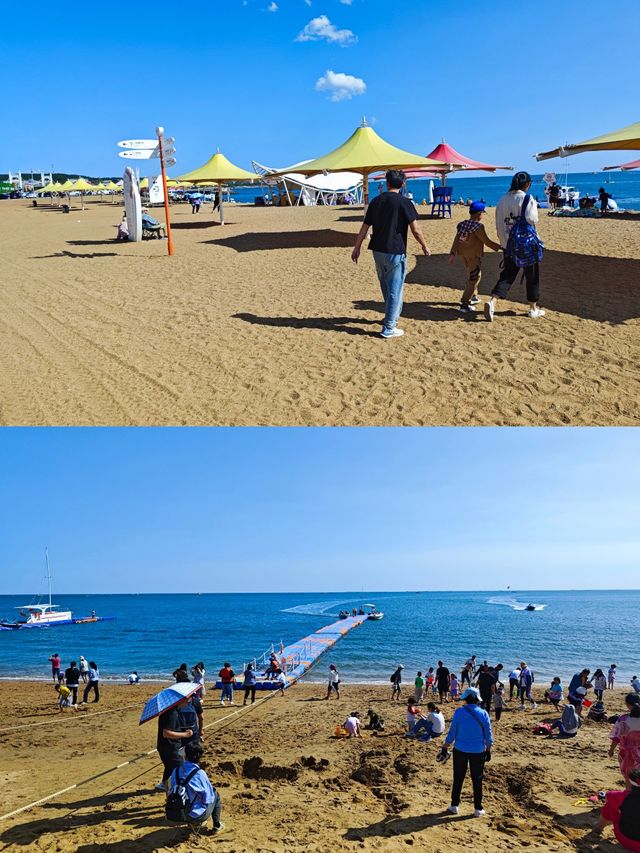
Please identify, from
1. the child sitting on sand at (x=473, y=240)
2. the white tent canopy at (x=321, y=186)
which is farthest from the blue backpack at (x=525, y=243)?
the white tent canopy at (x=321, y=186)

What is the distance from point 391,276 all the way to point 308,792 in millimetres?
5706

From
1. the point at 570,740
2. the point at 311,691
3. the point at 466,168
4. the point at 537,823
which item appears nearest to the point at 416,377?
the point at 537,823

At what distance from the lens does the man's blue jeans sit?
7867 mm

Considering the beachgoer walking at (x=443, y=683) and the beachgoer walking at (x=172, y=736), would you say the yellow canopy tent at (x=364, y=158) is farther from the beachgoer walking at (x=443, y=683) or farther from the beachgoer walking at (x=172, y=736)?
the beachgoer walking at (x=172, y=736)

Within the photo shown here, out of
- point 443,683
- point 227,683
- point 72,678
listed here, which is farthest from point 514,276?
point 72,678

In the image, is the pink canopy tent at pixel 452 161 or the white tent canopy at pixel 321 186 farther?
the white tent canopy at pixel 321 186

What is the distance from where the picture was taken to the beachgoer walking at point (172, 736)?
15.5 feet

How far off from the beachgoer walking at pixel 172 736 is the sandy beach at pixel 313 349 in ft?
9.63

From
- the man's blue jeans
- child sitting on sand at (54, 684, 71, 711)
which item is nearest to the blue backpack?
the man's blue jeans

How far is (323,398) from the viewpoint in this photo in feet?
23.4

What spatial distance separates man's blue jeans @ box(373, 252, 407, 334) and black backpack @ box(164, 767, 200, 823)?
5790 mm

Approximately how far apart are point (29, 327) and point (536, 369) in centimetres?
786

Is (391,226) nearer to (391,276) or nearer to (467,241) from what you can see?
(391,276)

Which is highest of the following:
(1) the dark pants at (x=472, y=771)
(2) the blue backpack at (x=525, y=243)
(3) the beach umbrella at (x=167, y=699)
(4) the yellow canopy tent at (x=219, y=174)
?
(4) the yellow canopy tent at (x=219, y=174)
